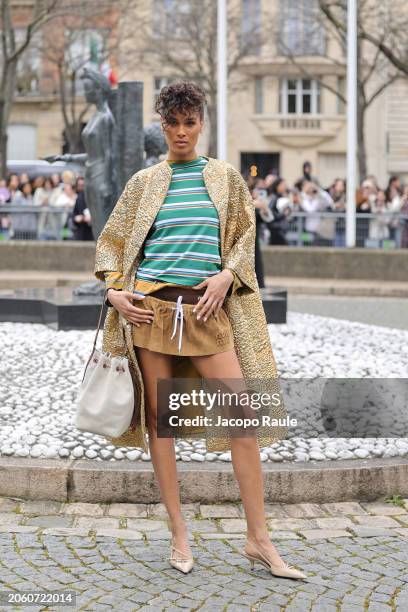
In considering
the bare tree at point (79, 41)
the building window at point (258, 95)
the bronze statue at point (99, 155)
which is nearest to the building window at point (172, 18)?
the bare tree at point (79, 41)

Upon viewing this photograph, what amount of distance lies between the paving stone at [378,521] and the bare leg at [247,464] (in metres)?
0.99

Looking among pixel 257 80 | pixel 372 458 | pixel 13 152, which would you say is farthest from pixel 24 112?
pixel 372 458

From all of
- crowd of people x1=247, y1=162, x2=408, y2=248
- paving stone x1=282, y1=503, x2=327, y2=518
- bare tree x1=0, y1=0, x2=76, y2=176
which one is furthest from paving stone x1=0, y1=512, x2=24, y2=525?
bare tree x1=0, y1=0, x2=76, y2=176

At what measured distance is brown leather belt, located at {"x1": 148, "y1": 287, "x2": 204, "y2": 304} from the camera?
4.64 metres

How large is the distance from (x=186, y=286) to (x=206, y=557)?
1132mm

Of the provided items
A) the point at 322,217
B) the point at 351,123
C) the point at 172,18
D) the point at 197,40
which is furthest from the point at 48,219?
the point at 172,18

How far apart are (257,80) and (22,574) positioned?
46474mm

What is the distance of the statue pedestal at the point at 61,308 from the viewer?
11.6 meters

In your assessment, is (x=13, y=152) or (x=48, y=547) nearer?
(x=48, y=547)

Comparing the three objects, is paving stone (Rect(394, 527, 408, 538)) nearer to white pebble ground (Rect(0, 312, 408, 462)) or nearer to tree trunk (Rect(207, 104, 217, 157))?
white pebble ground (Rect(0, 312, 408, 462))

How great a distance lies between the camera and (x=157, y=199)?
468cm

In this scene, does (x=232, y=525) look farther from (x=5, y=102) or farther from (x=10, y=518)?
(x=5, y=102)

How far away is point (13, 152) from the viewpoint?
52125 mm

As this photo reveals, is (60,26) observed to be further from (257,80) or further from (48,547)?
(48,547)
